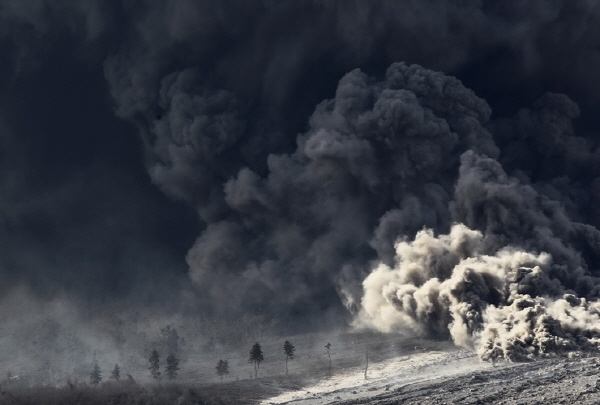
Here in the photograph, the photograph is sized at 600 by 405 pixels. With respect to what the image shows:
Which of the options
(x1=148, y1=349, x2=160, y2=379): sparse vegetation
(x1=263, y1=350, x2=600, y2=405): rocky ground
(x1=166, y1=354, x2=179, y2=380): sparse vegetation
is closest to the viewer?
(x1=263, y1=350, x2=600, y2=405): rocky ground

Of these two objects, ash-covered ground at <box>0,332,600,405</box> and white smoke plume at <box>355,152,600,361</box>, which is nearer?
ash-covered ground at <box>0,332,600,405</box>

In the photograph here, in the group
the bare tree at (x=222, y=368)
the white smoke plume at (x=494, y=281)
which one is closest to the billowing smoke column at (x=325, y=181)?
the white smoke plume at (x=494, y=281)

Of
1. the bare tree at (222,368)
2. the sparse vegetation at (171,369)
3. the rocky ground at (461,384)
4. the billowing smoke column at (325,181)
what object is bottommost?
the rocky ground at (461,384)

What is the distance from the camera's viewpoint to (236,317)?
108 meters

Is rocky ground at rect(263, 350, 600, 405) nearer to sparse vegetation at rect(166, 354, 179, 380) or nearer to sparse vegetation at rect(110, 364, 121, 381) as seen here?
sparse vegetation at rect(166, 354, 179, 380)

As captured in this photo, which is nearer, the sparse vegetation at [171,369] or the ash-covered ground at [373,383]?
the ash-covered ground at [373,383]

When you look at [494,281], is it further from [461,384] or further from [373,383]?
[461,384]

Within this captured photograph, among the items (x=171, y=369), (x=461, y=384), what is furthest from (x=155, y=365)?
(x=461, y=384)

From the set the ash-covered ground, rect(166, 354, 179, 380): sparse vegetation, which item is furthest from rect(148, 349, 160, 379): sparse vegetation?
rect(166, 354, 179, 380): sparse vegetation

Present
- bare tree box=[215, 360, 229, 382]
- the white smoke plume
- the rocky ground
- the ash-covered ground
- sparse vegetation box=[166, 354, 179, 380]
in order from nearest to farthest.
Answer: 1. the rocky ground
2. the ash-covered ground
3. the white smoke plume
4. bare tree box=[215, 360, 229, 382]
5. sparse vegetation box=[166, 354, 179, 380]

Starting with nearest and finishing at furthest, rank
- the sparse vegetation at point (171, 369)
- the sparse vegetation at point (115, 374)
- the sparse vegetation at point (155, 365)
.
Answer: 1. the sparse vegetation at point (171, 369)
2. the sparse vegetation at point (115, 374)
3. the sparse vegetation at point (155, 365)

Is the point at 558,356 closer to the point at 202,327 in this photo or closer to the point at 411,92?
the point at 411,92

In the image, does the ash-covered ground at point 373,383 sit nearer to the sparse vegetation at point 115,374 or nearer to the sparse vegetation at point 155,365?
the sparse vegetation at point 155,365

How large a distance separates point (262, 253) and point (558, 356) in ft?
167
